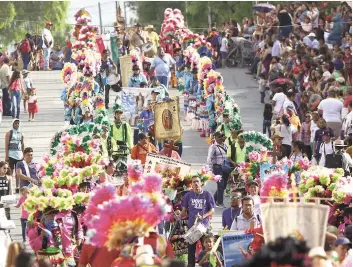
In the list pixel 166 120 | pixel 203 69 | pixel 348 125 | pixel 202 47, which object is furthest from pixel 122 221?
pixel 202 47

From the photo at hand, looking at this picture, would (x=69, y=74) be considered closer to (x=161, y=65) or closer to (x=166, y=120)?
(x=161, y=65)

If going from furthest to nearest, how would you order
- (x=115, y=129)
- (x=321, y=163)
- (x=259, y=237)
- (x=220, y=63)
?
(x=220, y=63) < (x=115, y=129) < (x=321, y=163) < (x=259, y=237)

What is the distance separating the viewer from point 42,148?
112 ft

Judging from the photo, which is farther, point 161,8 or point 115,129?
point 161,8

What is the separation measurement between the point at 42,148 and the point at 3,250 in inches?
551

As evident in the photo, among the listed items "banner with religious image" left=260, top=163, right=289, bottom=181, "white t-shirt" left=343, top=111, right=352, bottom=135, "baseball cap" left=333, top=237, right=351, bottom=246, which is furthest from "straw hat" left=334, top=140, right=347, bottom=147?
"baseball cap" left=333, top=237, right=351, bottom=246

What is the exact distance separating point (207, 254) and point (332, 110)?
10600 mm

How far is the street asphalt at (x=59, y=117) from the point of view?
1307 inches

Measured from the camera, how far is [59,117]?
38.5m

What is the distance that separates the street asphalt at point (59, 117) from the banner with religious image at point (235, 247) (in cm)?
530

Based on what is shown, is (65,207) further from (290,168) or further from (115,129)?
(115,129)

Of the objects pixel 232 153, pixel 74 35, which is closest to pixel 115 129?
pixel 232 153

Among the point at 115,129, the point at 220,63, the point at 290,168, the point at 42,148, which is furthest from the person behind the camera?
the point at 220,63

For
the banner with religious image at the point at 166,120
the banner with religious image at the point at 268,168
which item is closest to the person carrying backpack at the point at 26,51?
the banner with religious image at the point at 166,120
